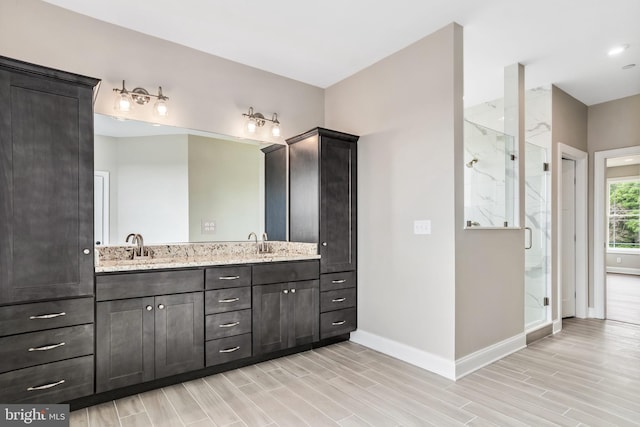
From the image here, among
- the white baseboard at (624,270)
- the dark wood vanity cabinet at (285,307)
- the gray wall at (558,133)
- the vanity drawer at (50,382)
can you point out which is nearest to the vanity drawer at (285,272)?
the dark wood vanity cabinet at (285,307)

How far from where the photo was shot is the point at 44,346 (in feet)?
6.51

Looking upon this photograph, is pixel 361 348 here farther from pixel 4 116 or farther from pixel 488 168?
pixel 4 116

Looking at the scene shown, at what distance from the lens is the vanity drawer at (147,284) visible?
2.21m

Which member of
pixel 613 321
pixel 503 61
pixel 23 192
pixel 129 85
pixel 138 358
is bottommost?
pixel 613 321

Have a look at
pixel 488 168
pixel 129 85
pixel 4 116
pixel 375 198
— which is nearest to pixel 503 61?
pixel 488 168

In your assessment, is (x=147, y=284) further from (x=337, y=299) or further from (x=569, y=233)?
(x=569, y=233)

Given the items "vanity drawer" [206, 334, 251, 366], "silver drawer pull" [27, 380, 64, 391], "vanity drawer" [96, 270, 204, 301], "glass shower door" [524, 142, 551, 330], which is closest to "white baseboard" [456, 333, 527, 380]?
"glass shower door" [524, 142, 551, 330]

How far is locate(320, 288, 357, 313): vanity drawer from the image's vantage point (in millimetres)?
3281

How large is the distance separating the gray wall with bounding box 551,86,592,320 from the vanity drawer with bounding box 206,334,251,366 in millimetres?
3350

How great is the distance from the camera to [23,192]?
196 centimetres

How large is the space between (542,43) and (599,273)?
3.07 meters

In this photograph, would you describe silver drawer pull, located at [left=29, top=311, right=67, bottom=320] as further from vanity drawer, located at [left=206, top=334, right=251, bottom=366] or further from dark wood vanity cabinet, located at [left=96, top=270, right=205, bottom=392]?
vanity drawer, located at [left=206, top=334, right=251, bottom=366]

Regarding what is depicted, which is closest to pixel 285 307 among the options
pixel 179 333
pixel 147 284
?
pixel 179 333

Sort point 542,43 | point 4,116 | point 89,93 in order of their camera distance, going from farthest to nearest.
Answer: point 542,43, point 89,93, point 4,116
